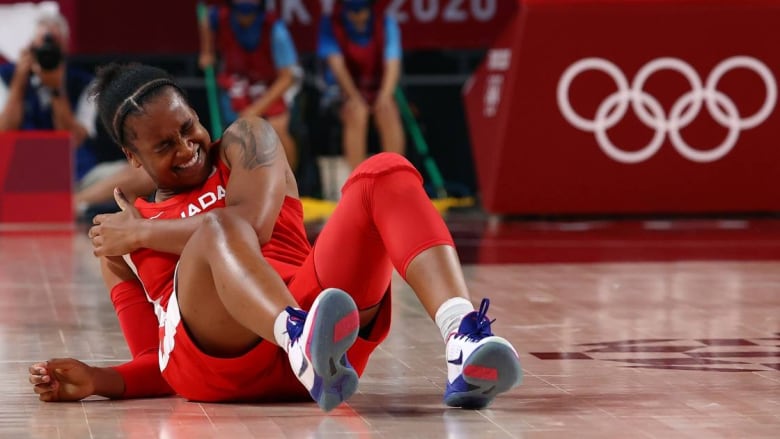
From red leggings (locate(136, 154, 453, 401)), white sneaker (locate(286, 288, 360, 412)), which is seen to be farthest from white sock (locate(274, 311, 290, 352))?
red leggings (locate(136, 154, 453, 401))

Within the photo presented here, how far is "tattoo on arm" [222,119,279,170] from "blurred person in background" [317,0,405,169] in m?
8.11

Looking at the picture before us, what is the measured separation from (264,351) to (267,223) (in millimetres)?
351

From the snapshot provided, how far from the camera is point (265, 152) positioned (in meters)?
4.39

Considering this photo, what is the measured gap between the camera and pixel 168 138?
14.0 feet

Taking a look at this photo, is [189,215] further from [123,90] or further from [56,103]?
[56,103]

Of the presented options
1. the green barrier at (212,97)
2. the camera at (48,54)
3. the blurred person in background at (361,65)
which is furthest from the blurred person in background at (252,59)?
the camera at (48,54)

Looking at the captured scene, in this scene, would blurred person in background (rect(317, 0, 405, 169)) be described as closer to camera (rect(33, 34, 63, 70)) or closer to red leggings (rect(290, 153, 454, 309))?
camera (rect(33, 34, 63, 70))

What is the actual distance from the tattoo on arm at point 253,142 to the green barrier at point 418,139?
8903 mm

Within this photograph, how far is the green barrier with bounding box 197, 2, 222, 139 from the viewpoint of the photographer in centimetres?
1303

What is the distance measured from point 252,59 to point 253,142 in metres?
8.39

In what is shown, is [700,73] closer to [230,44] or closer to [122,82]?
[230,44]

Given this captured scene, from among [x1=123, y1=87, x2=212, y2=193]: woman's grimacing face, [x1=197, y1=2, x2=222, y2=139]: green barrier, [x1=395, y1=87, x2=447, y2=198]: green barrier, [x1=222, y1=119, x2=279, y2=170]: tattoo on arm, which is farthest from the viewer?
[x1=395, y1=87, x2=447, y2=198]: green barrier

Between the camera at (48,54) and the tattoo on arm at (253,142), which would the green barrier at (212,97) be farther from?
the tattoo on arm at (253,142)

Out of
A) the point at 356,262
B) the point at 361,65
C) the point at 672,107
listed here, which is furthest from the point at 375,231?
the point at 361,65
